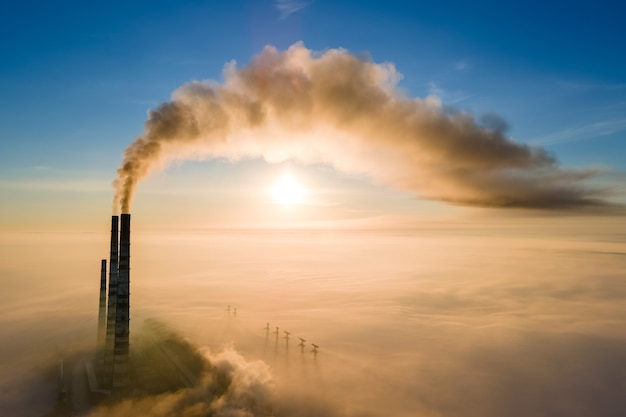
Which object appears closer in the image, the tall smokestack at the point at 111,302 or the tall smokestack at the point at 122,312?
the tall smokestack at the point at 122,312

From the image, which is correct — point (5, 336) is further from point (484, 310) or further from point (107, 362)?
point (484, 310)

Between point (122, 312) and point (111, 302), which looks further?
point (111, 302)

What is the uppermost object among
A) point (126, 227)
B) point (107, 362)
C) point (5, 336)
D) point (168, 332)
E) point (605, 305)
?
point (126, 227)

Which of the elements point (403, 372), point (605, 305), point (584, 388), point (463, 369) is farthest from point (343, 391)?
point (605, 305)

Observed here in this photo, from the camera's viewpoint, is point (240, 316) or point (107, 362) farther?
point (240, 316)

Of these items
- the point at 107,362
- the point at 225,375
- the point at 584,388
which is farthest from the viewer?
the point at 584,388

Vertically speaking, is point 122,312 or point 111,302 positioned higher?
point 122,312

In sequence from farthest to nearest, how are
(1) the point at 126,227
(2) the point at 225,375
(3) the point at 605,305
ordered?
(3) the point at 605,305, (2) the point at 225,375, (1) the point at 126,227

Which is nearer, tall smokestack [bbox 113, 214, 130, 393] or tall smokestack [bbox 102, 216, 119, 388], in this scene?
tall smokestack [bbox 113, 214, 130, 393]
